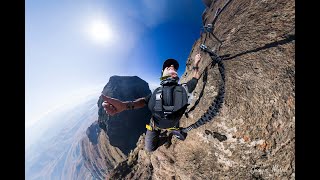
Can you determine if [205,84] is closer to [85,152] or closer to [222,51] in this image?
[222,51]

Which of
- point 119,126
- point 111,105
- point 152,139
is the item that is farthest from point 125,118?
point 111,105

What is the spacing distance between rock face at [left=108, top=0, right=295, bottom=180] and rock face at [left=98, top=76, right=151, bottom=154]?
44.9 m

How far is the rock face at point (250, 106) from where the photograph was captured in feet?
17.4

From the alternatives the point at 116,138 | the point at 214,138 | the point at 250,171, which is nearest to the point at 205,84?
the point at 214,138

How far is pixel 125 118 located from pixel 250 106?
5016 centimetres

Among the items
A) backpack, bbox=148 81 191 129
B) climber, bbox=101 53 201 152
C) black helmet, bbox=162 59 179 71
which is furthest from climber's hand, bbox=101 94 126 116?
black helmet, bbox=162 59 179 71

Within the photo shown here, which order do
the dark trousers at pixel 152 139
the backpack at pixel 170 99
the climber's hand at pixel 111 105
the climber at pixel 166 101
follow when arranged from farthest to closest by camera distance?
1. the dark trousers at pixel 152 139
2. the backpack at pixel 170 99
3. the climber at pixel 166 101
4. the climber's hand at pixel 111 105

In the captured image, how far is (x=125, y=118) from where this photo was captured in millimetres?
53969

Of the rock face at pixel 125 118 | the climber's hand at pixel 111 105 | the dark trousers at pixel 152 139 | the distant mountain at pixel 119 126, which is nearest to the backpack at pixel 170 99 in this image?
the climber's hand at pixel 111 105

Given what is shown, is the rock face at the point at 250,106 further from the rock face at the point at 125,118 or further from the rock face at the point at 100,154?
the rock face at the point at 100,154

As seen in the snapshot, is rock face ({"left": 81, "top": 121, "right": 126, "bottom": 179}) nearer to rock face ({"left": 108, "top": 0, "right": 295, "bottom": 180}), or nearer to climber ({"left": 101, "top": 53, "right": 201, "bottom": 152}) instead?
rock face ({"left": 108, "top": 0, "right": 295, "bottom": 180})

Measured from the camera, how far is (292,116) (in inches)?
198

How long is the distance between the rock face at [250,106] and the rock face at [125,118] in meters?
44.9
